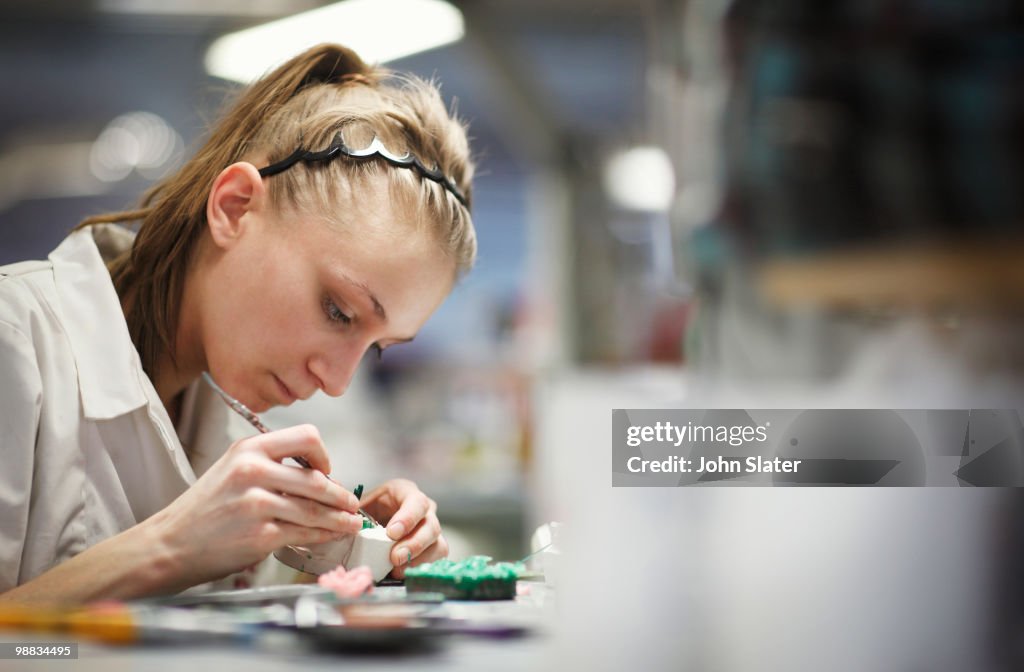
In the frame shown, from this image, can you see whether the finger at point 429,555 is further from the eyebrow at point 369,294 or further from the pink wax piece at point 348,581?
the eyebrow at point 369,294

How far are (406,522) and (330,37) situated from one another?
0.49 metres

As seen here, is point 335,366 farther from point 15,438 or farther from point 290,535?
point 15,438

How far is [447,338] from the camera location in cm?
158

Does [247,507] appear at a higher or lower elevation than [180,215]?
lower

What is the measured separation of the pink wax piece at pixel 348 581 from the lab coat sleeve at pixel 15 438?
262 mm

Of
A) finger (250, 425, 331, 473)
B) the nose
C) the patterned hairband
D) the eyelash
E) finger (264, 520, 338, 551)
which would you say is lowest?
finger (264, 520, 338, 551)

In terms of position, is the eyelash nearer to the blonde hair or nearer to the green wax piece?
the blonde hair

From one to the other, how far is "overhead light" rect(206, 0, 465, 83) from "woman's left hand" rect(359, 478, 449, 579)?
439 mm

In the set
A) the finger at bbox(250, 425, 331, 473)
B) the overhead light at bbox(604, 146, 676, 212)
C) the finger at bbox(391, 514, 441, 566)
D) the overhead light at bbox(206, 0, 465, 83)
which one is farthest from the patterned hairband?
the overhead light at bbox(604, 146, 676, 212)

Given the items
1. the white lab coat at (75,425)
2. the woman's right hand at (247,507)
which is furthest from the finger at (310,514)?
the white lab coat at (75,425)

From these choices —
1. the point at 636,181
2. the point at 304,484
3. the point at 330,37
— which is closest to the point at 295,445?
the point at 304,484

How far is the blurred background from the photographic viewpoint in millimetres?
642

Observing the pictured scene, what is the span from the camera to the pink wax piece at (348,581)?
31.5 inches

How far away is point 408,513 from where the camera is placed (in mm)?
905
